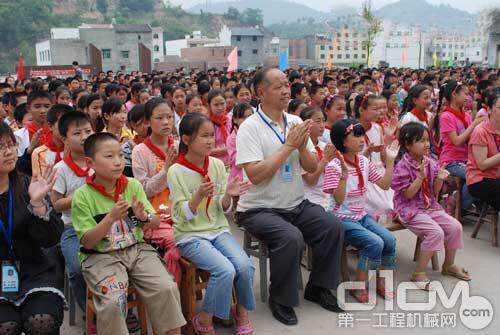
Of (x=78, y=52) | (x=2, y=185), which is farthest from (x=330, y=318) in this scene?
(x=78, y=52)

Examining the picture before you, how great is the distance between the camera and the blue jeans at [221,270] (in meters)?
2.78

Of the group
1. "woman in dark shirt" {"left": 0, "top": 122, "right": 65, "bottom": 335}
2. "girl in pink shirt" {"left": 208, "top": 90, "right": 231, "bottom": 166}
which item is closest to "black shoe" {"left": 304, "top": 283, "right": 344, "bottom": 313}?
"woman in dark shirt" {"left": 0, "top": 122, "right": 65, "bottom": 335}

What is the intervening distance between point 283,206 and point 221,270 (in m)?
0.71

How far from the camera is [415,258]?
4094 millimetres

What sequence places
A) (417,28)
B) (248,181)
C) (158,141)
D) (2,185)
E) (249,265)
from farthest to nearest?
(417,28), (158,141), (248,181), (249,265), (2,185)

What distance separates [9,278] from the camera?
2.50 m

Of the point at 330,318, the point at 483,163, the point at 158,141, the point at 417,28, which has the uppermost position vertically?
A: the point at 417,28

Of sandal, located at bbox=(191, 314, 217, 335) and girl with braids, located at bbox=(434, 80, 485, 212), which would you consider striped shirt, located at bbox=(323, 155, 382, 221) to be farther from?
girl with braids, located at bbox=(434, 80, 485, 212)

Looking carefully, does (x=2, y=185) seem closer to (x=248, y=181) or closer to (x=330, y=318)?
(x=248, y=181)

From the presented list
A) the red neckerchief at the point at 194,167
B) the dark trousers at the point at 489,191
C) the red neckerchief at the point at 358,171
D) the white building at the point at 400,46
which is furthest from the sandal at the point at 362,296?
the white building at the point at 400,46

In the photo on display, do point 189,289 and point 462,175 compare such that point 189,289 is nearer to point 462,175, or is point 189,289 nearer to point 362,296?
point 362,296

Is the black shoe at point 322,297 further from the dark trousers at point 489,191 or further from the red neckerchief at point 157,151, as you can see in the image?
the dark trousers at point 489,191

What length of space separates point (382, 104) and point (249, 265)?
252 cm

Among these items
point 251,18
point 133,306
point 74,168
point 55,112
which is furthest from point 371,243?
point 251,18
